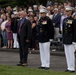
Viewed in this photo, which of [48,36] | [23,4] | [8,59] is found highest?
[23,4]

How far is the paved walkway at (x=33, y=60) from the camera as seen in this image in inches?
599

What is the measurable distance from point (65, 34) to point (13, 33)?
25.1ft

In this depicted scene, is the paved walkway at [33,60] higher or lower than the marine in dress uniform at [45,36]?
lower

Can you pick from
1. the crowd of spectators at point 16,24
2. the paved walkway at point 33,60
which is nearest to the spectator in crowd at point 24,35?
the paved walkway at point 33,60

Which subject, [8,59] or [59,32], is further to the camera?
[59,32]

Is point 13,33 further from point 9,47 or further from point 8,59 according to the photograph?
point 8,59

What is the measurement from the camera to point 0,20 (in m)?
22.2

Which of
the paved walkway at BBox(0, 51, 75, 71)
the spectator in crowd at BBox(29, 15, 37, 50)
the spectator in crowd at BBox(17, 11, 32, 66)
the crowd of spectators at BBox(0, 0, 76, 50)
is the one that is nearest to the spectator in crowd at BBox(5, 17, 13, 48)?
the crowd of spectators at BBox(0, 0, 76, 50)

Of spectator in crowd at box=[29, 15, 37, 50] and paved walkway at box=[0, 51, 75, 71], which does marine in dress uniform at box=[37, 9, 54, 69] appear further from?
spectator in crowd at box=[29, 15, 37, 50]

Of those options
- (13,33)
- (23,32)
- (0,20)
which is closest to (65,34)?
(23,32)

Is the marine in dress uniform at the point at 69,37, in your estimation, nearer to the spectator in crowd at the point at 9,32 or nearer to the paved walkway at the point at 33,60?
the paved walkway at the point at 33,60

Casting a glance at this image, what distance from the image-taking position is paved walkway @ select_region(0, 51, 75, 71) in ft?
50.0

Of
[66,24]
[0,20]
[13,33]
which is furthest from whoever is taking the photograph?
[0,20]

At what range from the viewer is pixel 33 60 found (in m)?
17.0
